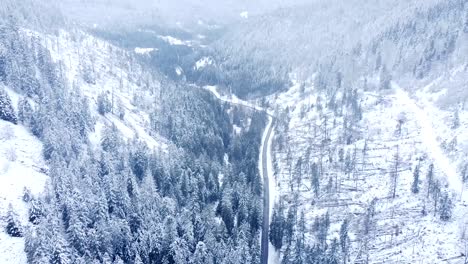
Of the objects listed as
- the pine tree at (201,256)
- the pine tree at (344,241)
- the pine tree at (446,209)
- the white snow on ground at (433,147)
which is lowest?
the pine tree at (344,241)

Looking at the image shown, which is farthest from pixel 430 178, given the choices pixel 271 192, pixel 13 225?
pixel 13 225

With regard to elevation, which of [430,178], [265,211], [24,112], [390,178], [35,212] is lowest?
[265,211]

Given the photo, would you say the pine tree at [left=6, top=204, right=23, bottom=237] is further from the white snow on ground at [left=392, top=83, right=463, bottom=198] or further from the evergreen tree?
the white snow on ground at [left=392, top=83, right=463, bottom=198]

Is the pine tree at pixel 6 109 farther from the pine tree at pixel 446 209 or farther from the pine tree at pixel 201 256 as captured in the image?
the pine tree at pixel 446 209

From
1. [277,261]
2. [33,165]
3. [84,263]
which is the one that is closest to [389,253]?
[277,261]

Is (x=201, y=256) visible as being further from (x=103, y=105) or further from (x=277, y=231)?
(x=103, y=105)

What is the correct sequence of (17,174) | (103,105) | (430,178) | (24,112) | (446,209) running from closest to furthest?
(17,174)
(446,209)
(24,112)
(430,178)
(103,105)

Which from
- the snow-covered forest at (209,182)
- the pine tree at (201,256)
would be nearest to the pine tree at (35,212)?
the snow-covered forest at (209,182)

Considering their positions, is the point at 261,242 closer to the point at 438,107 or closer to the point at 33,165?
the point at 33,165

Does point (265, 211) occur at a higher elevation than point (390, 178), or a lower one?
lower
